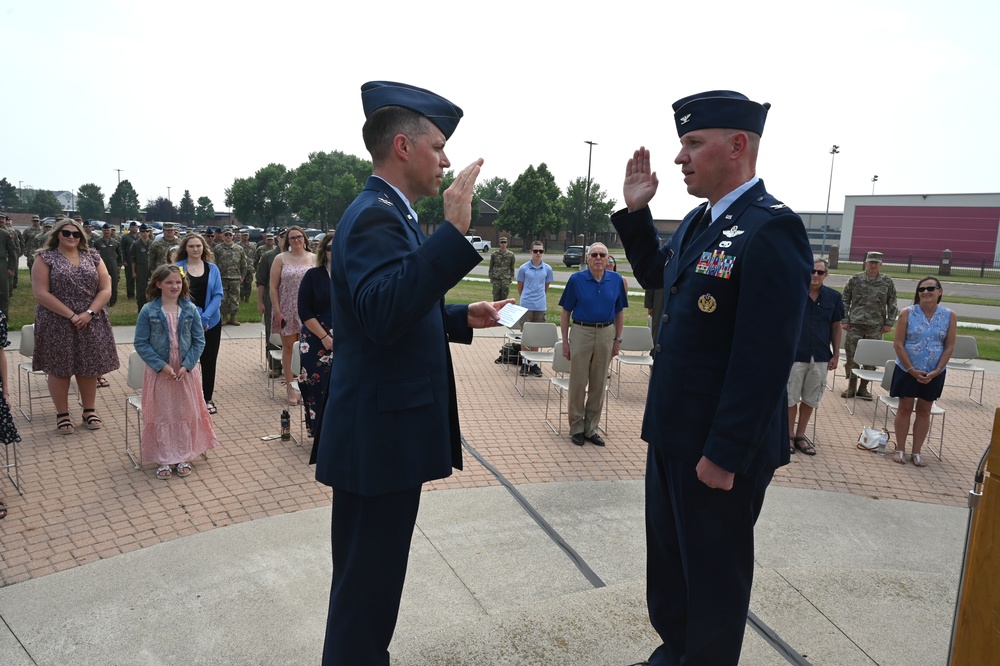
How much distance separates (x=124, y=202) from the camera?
328ft

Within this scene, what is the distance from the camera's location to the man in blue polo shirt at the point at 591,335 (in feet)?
24.0

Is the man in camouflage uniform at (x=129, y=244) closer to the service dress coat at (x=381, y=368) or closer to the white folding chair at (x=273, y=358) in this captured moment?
the white folding chair at (x=273, y=358)

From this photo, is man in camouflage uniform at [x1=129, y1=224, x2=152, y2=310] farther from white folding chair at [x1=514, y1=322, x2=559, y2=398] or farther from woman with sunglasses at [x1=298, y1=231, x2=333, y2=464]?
woman with sunglasses at [x1=298, y1=231, x2=333, y2=464]

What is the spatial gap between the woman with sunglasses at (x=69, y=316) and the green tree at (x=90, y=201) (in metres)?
104

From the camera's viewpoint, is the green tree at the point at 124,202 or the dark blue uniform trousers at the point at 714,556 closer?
the dark blue uniform trousers at the point at 714,556

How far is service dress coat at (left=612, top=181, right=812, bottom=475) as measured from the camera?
2.17 m

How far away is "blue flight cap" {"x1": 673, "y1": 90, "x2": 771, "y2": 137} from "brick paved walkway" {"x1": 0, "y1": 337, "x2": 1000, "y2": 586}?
12.7 ft

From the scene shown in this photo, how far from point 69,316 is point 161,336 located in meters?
1.53

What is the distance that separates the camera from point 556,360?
862 cm

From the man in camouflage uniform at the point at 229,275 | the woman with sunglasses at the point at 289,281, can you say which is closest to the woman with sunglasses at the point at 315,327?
the woman with sunglasses at the point at 289,281

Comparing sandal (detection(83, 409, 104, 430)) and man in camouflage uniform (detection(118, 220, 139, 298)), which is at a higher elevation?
man in camouflage uniform (detection(118, 220, 139, 298))

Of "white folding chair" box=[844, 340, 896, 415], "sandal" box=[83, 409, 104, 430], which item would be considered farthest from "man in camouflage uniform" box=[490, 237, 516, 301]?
"sandal" box=[83, 409, 104, 430]

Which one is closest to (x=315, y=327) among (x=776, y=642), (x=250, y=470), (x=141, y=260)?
(x=250, y=470)

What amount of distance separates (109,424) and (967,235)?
75.3 metres
